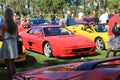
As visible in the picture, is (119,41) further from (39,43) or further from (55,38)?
(39,43)

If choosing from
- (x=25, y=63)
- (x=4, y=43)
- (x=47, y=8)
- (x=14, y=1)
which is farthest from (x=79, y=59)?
(x=14, y=1)

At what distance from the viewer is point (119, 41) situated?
10898 mm

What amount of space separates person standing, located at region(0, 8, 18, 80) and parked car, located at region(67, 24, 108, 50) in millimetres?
6635

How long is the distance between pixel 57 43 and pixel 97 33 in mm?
2990

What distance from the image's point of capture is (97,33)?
47.7 feet

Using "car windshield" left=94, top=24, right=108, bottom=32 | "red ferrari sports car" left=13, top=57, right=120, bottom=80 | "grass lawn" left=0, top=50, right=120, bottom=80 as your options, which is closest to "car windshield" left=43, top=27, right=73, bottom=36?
"grass lawn" left=0, top=50, right=120, bottom=80

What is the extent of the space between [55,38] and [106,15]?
9221mm

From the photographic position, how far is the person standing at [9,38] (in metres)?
7.55

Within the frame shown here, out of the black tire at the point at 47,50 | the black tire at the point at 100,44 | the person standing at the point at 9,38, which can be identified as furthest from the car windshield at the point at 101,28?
the person standing at the point at 9,38

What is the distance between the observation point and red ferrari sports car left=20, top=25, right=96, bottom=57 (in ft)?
39.3

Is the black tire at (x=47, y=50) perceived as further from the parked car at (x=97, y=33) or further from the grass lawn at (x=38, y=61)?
the parked car at (x=97, y=33)

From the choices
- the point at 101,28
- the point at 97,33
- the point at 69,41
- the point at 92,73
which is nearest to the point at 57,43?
the point at 69,41

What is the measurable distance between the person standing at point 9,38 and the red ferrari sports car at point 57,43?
171 inches

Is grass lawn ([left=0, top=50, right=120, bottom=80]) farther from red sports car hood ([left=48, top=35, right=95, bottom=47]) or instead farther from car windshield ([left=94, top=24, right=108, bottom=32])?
car windshield ([left=94, top=24, right=108, bottom=32])
